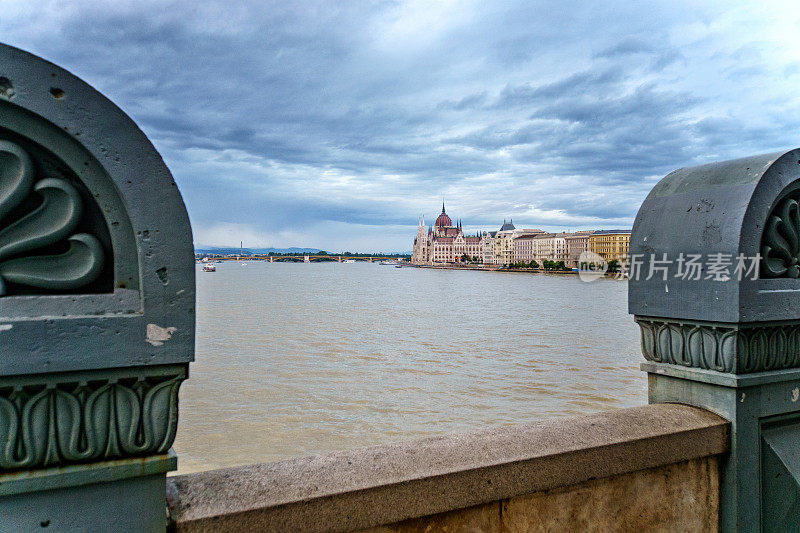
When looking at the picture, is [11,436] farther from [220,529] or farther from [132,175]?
[132,175]

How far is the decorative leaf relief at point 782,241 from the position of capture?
7.86ft

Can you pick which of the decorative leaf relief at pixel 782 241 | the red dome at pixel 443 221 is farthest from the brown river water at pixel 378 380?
the red dome at pixel 443 221

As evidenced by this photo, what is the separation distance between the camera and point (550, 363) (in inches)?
679

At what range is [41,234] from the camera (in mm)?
1260

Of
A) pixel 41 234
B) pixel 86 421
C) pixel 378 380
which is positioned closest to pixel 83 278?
pixel 41 234

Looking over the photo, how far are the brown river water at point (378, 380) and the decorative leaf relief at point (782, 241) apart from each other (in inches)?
301

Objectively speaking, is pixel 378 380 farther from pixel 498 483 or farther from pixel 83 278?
pixel 83 278

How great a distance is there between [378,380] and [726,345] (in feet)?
41.7

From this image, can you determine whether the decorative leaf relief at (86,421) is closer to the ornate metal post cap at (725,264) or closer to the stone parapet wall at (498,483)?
the stone parapet wall at (498,483)

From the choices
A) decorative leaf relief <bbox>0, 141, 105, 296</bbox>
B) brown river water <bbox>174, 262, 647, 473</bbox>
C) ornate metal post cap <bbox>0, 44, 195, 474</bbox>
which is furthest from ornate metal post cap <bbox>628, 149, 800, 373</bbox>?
brown river water <bbox>174, 262, 647, 473</bbox>

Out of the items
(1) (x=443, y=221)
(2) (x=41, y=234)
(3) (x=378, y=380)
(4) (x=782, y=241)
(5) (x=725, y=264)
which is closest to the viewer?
(2) (x=41, y=234)

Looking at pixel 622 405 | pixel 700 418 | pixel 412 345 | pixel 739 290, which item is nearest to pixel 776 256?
pixel 739 290

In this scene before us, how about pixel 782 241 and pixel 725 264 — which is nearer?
pixel 725 264

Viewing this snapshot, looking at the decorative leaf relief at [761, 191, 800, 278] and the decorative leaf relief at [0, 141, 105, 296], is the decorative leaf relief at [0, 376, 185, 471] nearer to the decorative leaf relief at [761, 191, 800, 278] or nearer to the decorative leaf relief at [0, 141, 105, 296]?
the decorative leaf relief at [0, 141, 105, 296]
